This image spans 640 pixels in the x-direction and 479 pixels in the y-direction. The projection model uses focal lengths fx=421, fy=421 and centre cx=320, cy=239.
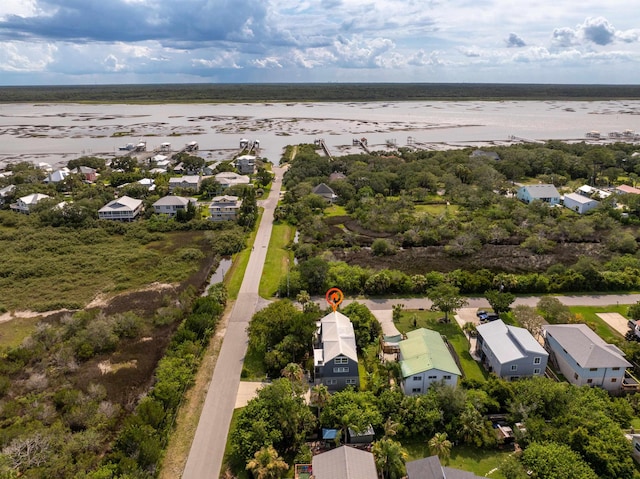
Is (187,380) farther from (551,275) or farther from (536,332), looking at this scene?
(551,275)

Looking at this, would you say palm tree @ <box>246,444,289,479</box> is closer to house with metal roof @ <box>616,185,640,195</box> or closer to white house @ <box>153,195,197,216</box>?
white house @ <box>153,195,197,216</box>

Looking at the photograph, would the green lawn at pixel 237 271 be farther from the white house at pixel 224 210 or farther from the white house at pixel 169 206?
the white house at pixel 169 206

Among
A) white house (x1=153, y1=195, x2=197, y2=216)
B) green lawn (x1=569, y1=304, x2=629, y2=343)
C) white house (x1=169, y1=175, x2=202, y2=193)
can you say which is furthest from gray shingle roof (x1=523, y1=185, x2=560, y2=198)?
white house (x1=169, y1=175, x2=202, y2=193)

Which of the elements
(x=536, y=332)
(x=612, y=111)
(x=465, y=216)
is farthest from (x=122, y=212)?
(x=612, y=111)

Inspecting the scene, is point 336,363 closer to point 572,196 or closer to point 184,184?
point 572,196

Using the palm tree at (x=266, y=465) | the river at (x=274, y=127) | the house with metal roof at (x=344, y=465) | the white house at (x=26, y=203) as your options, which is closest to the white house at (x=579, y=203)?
the river at (x=274, y=127)

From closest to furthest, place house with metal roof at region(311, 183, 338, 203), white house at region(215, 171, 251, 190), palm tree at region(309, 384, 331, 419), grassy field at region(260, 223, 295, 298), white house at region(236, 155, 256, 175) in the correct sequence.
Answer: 1. palm tree at region(309, 384, 331, 419)
2. grassy field at region(260, 223, 295, 298)
3. house with metal roof at region(311, 183, 338, 203)
4. white house at region(215, 171, 251, 190)
5. white house at region(236, 155, 256, 175)
